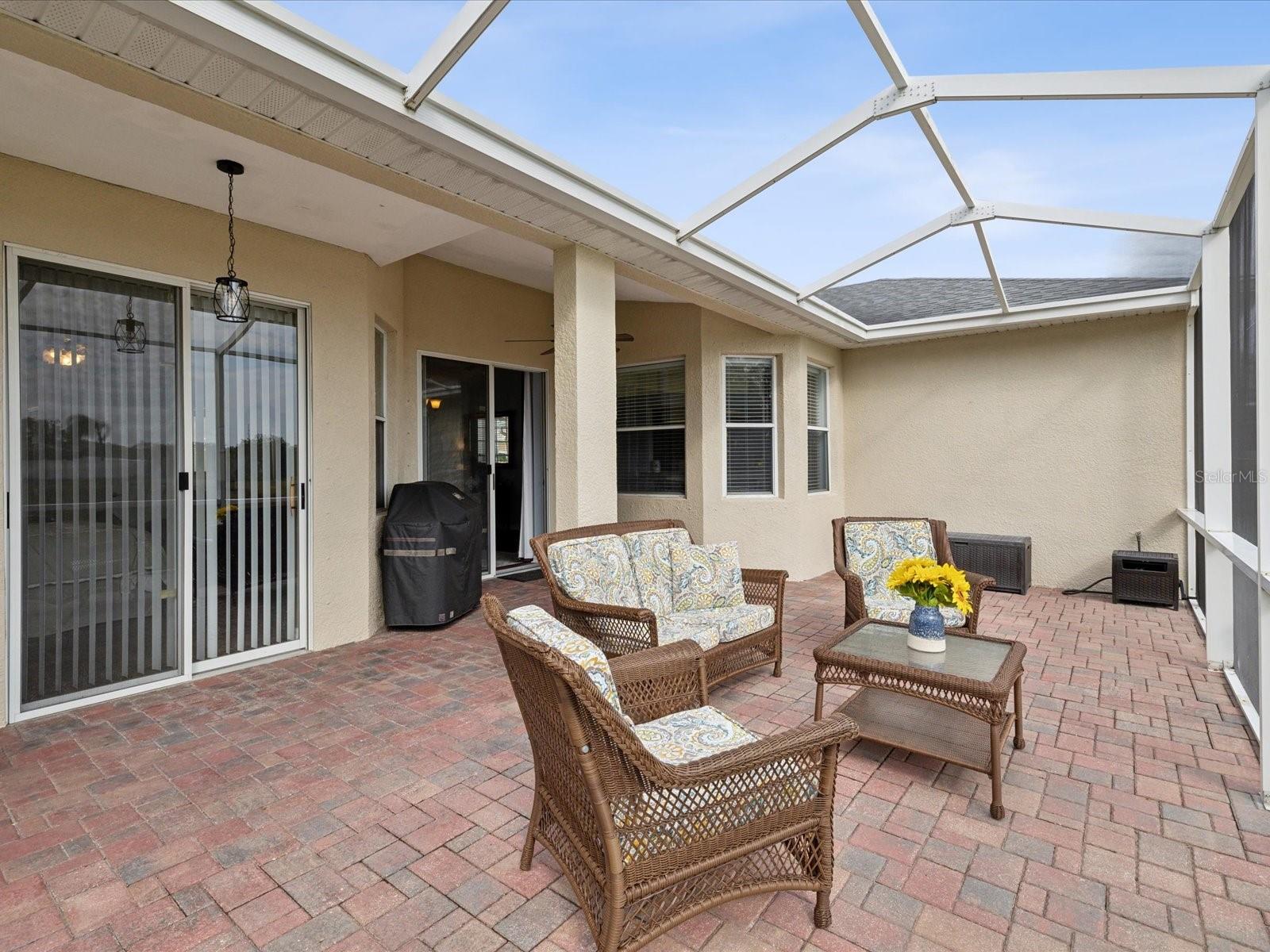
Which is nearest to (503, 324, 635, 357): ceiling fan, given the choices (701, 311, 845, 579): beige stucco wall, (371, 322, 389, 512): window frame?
(701, 311, 845, 579): beige stucco wall

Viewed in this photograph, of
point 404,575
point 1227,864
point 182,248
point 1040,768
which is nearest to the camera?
point 1227,864

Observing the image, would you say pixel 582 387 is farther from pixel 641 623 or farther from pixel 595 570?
pixel 641 623

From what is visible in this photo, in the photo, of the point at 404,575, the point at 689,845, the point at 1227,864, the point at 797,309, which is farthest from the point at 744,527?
the point at 689,845

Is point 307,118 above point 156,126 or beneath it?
beneath

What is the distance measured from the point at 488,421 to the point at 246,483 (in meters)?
2.99

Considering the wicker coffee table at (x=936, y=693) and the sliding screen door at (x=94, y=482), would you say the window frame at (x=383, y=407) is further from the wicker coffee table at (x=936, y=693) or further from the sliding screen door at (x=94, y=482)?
the wicker coffee table at (x=936, y=693)

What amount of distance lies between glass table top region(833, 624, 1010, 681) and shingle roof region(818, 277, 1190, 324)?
3693 mm

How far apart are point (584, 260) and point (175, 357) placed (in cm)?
254

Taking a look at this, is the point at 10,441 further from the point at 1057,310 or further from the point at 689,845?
the point at 1057,310

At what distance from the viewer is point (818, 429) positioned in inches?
283

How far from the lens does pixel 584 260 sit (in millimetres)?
3914

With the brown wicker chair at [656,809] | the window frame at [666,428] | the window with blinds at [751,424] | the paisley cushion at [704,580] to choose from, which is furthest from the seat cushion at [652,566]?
the window with blinds at [751,424]

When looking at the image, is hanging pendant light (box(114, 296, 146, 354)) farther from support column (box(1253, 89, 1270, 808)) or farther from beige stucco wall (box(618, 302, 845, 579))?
support column (box(1253, 89, 1270, 808))

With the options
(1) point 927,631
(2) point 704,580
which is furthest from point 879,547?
(1) point 927,631
